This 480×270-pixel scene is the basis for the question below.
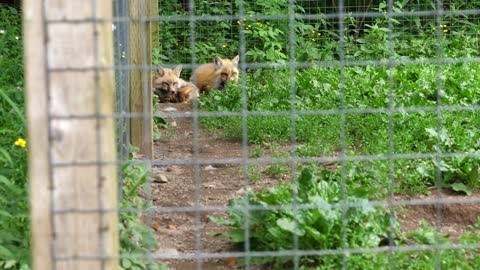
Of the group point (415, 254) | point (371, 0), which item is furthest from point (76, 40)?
point (371, 0)

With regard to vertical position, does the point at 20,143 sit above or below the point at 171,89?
above

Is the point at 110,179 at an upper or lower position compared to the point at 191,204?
upper

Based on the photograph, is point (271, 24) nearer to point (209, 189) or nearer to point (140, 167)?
point (209, 189)

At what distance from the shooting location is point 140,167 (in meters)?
4.90

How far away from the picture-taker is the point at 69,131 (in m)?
3.03

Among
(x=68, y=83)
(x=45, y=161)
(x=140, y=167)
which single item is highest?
(x=68, y=83)

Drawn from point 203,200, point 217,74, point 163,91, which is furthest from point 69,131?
point 217,74

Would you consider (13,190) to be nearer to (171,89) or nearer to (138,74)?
(138,74)

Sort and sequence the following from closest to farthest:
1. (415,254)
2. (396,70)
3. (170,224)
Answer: (415,254) < (170,224) < (396,70)

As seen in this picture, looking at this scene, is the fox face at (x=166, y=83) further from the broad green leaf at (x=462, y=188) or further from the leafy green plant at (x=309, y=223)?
the leafy green plant at (x=309, y=223)

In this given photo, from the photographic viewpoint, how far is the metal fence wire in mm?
3678

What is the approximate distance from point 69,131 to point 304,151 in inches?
147

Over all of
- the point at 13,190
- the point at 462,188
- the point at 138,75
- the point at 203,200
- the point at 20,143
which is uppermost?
the point at 138,75

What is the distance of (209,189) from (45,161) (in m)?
3.15
